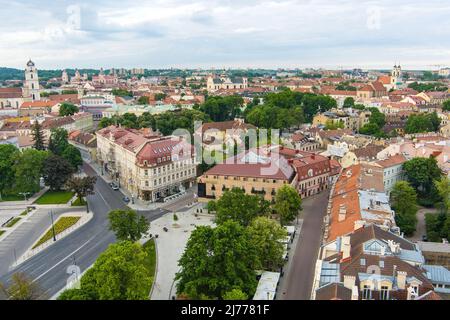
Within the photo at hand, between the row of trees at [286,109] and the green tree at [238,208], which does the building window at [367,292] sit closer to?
the green tree at [238,208]

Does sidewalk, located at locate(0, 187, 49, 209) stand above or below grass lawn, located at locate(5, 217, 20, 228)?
above

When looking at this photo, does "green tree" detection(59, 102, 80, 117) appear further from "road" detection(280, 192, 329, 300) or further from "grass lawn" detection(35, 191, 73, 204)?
"road" detection(280, 192, 329, 300)

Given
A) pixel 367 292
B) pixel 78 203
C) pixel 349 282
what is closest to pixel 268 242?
pixel 349 282

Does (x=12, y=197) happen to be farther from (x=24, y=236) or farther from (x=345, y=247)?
(x=345, y=247)

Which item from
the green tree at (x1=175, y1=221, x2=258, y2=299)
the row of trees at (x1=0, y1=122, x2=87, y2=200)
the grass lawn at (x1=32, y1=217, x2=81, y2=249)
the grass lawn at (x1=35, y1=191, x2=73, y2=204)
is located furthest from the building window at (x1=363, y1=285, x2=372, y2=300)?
the row of trees at (x1=0, y1=122, x2=87, y2=200)
